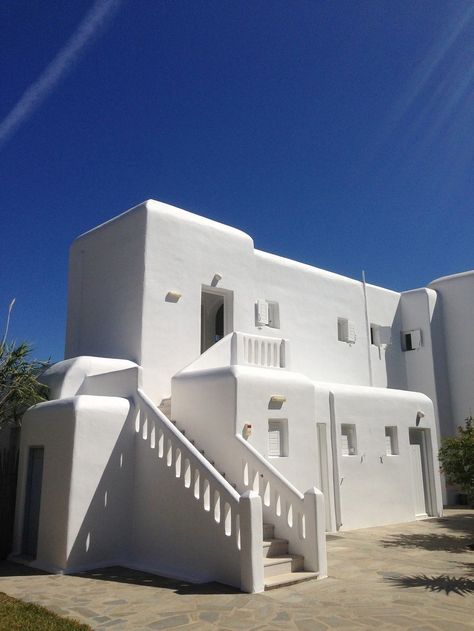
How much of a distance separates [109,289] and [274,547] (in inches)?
327

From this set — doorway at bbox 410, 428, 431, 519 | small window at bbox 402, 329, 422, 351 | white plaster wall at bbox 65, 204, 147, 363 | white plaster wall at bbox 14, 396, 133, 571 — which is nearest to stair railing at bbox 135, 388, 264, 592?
white plaster wall at bbox 14, 396, 133, 571

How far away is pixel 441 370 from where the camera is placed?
21.8 m

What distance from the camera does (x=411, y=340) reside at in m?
22.1

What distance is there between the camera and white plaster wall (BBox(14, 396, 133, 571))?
991cm

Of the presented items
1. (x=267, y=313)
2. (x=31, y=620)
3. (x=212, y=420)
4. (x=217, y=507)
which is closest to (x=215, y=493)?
(x=217, y=507)

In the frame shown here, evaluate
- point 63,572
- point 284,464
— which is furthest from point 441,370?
point 63,572

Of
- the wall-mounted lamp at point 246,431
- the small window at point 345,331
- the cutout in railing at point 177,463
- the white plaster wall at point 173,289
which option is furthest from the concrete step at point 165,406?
the small window at point 345,331

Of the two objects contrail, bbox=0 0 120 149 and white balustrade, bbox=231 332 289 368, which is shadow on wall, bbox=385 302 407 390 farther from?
contrail, bbox=0 0 120 149

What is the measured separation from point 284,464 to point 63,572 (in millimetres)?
4779

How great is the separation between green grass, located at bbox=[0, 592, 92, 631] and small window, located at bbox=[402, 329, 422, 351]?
1778 cm

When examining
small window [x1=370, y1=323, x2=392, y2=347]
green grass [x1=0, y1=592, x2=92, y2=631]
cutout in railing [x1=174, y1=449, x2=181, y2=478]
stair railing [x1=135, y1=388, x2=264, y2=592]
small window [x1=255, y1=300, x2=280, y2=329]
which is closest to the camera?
green grass [x1=0, y1=592, x2=92, y2=631]

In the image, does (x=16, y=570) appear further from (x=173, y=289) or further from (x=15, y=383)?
(x=173, y=289)

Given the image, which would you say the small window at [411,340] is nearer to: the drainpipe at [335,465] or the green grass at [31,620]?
the drainpipe at [335,465]

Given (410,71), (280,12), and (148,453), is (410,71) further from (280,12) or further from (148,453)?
(148,453)
